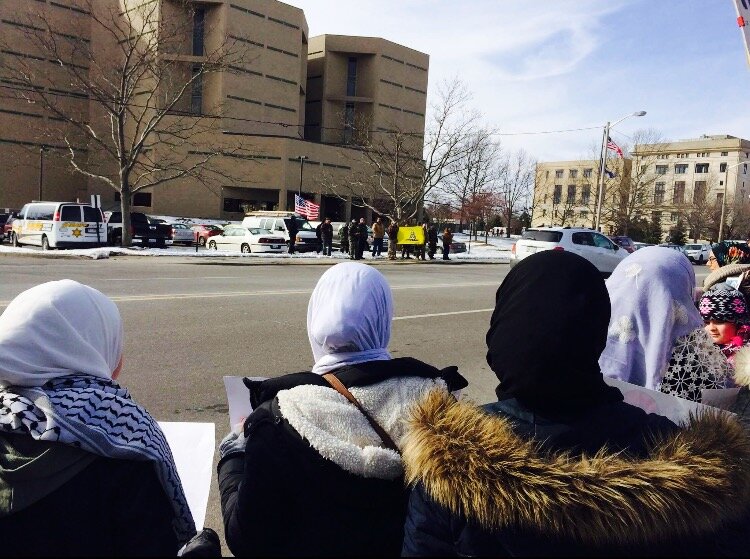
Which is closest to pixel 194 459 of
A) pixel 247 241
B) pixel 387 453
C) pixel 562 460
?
pixel 387 453

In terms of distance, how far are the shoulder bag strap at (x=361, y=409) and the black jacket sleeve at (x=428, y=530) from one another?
0.84ft

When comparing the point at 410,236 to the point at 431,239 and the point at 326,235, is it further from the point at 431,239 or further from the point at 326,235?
the point at 326,235

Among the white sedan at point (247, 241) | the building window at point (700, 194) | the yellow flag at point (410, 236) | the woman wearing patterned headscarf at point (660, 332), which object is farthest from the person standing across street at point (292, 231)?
the building window at point (700, 194)

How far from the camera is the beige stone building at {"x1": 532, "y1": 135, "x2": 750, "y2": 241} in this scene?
2990 inches

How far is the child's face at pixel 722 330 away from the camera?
3580 mm

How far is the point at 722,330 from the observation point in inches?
142

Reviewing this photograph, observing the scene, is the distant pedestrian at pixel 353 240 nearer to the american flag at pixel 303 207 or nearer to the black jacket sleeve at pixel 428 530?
A: the american flag at pixel 303 207

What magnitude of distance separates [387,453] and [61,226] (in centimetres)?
2662

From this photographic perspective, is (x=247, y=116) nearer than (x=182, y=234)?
No

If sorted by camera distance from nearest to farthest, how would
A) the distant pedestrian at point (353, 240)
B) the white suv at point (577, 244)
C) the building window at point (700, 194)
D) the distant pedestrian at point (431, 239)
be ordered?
the white suv at point (577, 244) < the distant pedestrian at point (353, 240) < the distant pedestrian at point (431, 239) < the building window at point (700, 194)

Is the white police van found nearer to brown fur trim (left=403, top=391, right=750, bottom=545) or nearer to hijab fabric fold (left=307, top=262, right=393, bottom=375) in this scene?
hijab fabric fold (left=307, top=262, right=393, bottom=375)

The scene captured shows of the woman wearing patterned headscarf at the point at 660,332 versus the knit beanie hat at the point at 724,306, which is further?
the knit beanie hat at the point at 724,306

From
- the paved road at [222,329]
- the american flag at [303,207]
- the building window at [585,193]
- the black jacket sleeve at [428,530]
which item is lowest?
the paved road at [222,329]

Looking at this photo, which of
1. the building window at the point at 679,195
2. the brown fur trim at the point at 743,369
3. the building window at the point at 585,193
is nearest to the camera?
the brown fur trim at the point at 743,369
